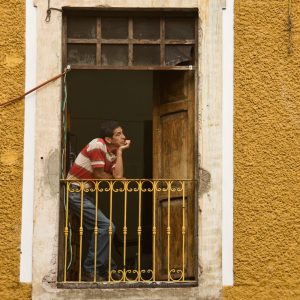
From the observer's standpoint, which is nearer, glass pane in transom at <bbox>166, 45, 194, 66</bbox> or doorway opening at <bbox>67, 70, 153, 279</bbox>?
glass pane in transom at <bbox>166, 45, 194, 66</bbox>

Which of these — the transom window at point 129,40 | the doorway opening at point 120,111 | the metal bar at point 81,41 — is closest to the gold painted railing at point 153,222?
the transom window at point 129,40

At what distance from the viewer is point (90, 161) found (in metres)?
9.55

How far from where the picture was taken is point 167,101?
9930mm

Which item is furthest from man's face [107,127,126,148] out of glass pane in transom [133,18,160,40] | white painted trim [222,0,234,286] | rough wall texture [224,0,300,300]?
rough wall texture [224,0,300,300]

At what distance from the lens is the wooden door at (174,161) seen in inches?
374

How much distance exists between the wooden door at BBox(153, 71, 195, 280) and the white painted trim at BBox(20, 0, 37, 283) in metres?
1.29

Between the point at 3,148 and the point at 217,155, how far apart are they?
6.49 feet

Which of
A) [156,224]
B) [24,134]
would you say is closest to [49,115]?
[24,134]

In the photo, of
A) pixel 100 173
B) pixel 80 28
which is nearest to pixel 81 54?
pixel 80 28

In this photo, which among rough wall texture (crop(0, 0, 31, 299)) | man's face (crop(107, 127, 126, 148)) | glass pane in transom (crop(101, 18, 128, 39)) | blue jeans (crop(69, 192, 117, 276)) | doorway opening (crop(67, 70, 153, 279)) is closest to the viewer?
rough wall texture (crop(0, 0, 31, 299))

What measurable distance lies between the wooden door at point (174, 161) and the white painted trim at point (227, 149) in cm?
31

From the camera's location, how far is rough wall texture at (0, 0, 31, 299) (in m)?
9.20

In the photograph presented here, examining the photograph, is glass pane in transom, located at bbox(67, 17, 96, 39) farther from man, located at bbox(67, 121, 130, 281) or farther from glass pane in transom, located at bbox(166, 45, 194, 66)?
man, located at bbox(67, 121, 130, 281)

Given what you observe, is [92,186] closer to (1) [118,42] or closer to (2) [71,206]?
(2) [71,206]
